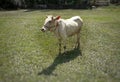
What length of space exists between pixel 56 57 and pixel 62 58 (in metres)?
0.40

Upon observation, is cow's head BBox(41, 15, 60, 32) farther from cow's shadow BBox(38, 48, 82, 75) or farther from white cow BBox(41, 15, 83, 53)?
cow's shadow BBox(38, 48, 82, 75)

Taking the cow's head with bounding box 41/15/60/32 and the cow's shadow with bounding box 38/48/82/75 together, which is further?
the cow's head with bounding box 41/15/60/32

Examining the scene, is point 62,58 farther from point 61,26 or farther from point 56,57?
point 61,26

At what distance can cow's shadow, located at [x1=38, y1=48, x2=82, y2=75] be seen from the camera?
11581mm

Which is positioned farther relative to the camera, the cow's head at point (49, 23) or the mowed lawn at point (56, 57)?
the cow's head at point (49, 23)

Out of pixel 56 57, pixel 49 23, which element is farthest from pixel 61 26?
pixel 56 57

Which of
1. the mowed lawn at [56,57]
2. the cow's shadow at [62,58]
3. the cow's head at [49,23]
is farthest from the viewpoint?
the cow's head at [49,23]

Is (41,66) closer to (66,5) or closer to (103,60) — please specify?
(103,60)

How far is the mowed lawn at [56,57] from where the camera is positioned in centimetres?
1100

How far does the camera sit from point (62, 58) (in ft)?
44.1

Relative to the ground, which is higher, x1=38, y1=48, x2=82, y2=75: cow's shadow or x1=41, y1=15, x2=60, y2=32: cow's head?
x1=41, y1=15, x2=60, y2=32: cow's head

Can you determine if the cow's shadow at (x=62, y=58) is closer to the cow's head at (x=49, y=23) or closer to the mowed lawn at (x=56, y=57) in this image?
the mowed lawn at (x=56, y=57)

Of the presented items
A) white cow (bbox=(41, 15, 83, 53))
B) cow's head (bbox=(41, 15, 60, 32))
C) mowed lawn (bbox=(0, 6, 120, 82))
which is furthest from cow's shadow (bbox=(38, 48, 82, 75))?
cow's head (bbox=(41, 15, 60, 32))

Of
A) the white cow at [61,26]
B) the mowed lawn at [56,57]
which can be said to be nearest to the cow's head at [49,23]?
the white cow at [61,26]
